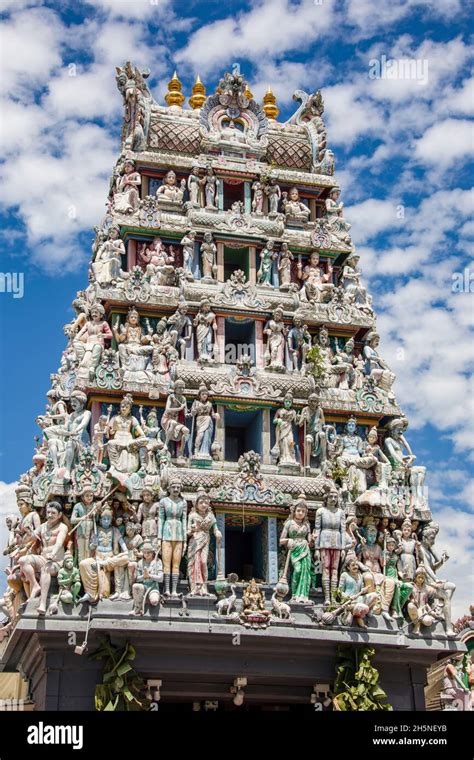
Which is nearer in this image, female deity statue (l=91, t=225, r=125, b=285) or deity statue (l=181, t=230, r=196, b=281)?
female deity statue (l=91, t=225, r=125, b=285)

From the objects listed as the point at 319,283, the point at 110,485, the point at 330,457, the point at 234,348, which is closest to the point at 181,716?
the point at 110,485

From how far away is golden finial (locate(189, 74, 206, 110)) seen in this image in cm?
3650

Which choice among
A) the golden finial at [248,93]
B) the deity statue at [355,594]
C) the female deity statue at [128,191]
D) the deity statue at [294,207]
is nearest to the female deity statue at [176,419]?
the deity statue at [355,594]

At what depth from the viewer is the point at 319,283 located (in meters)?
31.0

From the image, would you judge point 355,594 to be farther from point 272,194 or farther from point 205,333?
point 272,194

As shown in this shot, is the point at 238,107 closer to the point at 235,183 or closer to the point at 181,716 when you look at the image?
the point at 235,183

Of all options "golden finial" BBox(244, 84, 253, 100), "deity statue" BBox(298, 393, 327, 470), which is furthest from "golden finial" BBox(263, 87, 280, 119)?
"deity statue" BBox(298, 393, 327, 470)

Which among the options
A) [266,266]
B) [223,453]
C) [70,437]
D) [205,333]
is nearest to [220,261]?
[266,266]

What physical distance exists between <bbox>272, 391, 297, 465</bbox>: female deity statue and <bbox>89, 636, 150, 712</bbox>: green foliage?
6582mm

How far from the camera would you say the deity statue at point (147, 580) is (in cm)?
2370

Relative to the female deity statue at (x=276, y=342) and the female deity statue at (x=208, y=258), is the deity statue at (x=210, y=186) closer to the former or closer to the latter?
the female deity statue at (x=208, y=258)

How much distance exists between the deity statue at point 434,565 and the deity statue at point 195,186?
1153 centimetres

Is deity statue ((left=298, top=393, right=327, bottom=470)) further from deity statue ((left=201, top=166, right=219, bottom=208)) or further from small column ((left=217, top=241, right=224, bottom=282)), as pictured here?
deity statue ((left=201, top=166, right=219, bottom=208))

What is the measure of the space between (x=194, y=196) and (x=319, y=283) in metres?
4.47
